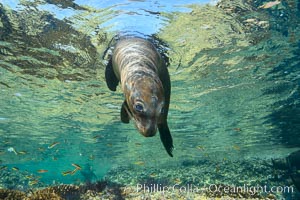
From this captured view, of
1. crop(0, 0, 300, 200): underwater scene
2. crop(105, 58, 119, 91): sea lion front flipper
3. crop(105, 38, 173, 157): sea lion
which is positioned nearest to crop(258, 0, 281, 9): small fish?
crop(0, 0, 300, 200): underwater scene

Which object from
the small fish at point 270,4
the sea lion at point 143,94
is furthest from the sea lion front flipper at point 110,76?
the small fish at point 270,4

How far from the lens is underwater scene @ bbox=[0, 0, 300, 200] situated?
29.7 feet

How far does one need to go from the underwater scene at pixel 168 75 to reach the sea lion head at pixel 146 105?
0.03 meters

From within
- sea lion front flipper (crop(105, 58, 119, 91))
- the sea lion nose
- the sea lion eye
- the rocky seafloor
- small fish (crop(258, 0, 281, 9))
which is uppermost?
small fish (crop(258, 0, 281, 9))

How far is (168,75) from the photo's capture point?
5.35 meters

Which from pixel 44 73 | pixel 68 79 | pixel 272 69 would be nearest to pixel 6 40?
pixel 44 73

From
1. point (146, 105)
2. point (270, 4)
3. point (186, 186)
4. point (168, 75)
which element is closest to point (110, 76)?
point (168, 75)

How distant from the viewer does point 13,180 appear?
95.0ft

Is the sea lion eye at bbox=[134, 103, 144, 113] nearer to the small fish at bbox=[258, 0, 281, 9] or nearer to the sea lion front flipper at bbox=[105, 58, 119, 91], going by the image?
the sea lion front flipper at bbox=[105, 58, 119, 91]

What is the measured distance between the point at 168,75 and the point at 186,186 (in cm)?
1704

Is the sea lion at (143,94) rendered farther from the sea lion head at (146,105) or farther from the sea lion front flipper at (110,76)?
the sea lion front flipper at (110,76)

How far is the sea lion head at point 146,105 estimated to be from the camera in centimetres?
301

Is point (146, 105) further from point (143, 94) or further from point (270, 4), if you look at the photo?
point (270, 4)

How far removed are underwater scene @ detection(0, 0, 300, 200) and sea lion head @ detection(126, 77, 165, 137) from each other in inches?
1.1
